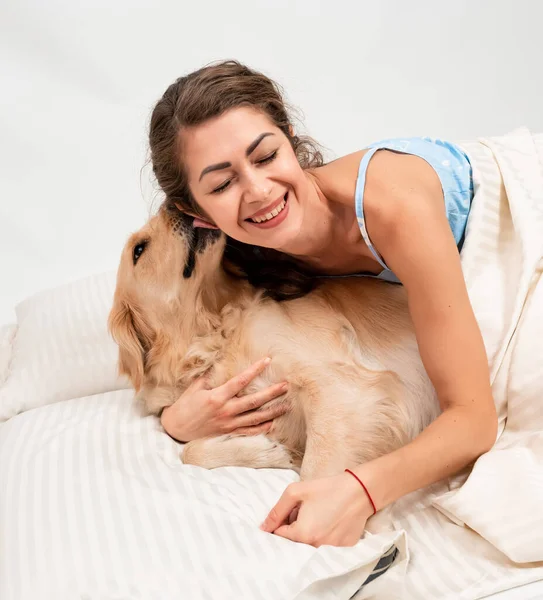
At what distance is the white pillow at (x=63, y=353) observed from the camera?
3.10 metres

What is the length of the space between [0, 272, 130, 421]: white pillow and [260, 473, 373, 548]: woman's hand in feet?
4.44

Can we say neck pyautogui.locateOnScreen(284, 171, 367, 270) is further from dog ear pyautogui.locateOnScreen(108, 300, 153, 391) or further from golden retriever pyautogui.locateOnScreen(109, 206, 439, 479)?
dog ear pyautogui.locateOnScreen(108, 300, 153, 391)

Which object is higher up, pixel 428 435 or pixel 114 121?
→ pixel 114 121

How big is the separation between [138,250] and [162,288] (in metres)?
0.16

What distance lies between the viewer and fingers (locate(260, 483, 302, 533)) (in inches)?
79.1

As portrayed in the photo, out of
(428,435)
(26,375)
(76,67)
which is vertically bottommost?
(26,375)

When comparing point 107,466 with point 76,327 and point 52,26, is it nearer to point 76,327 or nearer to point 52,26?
point 76,327

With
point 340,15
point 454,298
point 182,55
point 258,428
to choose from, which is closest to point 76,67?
point 182,55

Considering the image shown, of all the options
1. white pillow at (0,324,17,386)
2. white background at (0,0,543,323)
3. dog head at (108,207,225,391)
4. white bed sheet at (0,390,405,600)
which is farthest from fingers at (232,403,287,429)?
white background at (0,0,543,323)

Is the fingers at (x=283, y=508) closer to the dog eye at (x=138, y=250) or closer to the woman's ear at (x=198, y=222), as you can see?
the woman's ear at (x=198, y=222)

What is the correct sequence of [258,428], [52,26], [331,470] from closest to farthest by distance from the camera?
[331,470] < [258,428] < [52,26]

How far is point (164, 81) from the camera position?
176 inches

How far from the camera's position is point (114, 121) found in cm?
449

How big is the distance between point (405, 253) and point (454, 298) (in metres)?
0.19
